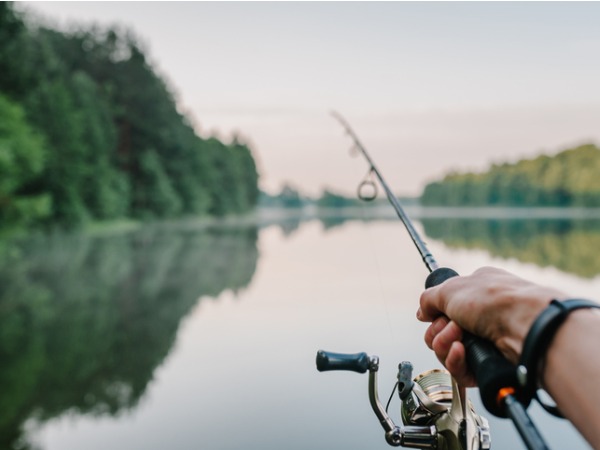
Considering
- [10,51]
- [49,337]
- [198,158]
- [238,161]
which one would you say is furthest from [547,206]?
[49,337]


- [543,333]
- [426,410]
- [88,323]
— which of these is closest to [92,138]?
[88,323]

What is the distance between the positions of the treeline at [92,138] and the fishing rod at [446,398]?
20539 millimetres

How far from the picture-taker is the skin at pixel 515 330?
811mm

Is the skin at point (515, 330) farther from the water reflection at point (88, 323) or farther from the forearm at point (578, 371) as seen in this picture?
the water reflection at point (88, 323)

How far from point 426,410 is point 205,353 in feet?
22.2

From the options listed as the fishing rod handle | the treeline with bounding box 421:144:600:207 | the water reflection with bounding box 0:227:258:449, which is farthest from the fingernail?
the treeline with bounding box 421:144:600:207

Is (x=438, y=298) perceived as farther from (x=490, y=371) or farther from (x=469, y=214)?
(x=469, y=214)

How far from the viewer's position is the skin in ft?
2.66

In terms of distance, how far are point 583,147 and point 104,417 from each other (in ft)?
507

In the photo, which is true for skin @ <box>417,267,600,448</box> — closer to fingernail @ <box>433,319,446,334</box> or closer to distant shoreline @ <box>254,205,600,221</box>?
fingernail @ <box>433,319,446,334</box>

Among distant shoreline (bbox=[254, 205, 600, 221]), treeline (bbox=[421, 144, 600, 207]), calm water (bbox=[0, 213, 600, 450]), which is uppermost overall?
treeline (bbox=[421, 144, 600, 207])

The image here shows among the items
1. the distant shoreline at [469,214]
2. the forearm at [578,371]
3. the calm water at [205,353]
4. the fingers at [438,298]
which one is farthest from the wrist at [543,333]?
the distant shoreline at [469,214]

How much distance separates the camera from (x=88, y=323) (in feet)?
34.9

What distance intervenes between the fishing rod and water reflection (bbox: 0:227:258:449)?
4.52 meters
